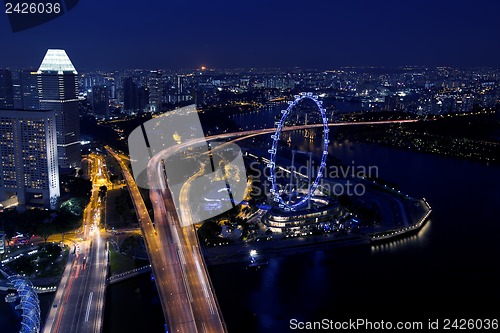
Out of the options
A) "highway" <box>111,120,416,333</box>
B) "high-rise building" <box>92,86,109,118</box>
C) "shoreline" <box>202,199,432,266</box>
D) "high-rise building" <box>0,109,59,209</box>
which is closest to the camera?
"highway" <box>111,120,416,333</box>

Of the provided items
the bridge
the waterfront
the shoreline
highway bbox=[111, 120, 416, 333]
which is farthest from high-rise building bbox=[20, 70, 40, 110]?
the waterfront

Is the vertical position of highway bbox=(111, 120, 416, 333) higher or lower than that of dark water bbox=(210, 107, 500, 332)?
higher

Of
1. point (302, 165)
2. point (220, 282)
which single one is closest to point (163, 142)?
point (302, 165)

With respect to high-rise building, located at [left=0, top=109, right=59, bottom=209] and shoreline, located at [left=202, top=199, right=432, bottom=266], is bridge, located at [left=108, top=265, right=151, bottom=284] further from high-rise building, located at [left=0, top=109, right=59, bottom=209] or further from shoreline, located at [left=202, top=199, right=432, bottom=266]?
high-rise building, located at [left=0, top=109, right=59, bottom=209]

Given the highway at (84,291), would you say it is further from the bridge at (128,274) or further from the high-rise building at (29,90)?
the high-rise building at (29,90)

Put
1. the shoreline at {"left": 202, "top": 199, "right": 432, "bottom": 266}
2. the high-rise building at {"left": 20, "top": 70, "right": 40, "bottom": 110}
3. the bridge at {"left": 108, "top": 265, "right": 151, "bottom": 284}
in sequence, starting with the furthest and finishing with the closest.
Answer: the high-rise building at {"left": 20, "top": 70, "right": 40, "bottom": 110}
the shoreline at {"left": 202, "top": 199, "right": 432, "bottom": 266}
the bridge at {"left": 108, "top": 265, "right": 151, "bottom": 284}

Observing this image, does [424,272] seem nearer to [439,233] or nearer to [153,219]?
[439,233]
